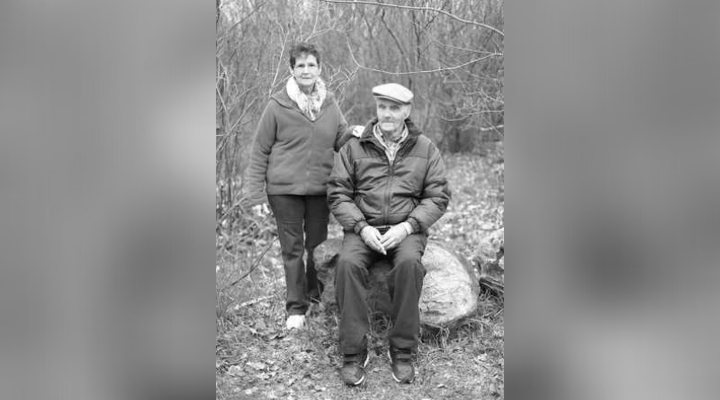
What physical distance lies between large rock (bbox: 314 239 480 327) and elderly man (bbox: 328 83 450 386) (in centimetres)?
18

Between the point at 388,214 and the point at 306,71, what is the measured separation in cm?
86

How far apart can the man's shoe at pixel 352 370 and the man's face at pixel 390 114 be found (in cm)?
116

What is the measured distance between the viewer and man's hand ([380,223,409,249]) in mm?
3447

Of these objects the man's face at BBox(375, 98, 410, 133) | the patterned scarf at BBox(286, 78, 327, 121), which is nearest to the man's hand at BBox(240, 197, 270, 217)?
the patterned scarf at BBox(286, 78, 327, 121)

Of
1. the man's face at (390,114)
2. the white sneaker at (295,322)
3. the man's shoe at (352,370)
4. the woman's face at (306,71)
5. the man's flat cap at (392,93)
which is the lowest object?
the man's shoe at (352,370)

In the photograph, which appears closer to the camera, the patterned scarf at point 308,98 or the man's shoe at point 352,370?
the man's shoe at point 352,370

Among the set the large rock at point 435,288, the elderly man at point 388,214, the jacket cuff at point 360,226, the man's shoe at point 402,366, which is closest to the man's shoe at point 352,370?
the elderly man at point 388,214

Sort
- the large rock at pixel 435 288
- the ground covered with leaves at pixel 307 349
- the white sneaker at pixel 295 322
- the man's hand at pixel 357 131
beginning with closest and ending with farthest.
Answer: the ground covered with leaves at pixel 307 349 → the man's hand at pixel 357 131 → the large rock at pixel 435 288 → the white sneaker at pixel 295 322

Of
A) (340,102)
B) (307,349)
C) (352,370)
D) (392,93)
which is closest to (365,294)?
(352,370)

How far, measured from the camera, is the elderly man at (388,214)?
341 cm

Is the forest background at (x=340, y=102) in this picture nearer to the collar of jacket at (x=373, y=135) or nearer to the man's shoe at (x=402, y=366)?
the man's shoe at (x=402, y=366)
